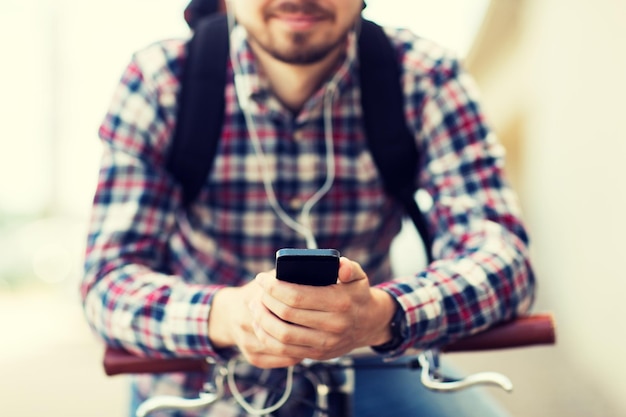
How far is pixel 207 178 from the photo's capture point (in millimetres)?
884

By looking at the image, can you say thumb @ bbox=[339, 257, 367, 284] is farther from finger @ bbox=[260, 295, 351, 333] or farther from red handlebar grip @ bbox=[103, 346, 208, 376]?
red handlebar grip @ bbox=[103, 346, 208, 376]

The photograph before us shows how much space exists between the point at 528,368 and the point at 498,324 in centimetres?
60

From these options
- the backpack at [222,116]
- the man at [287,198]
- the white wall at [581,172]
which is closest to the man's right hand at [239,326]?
the man at [287,198]

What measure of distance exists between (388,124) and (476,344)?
0.33m

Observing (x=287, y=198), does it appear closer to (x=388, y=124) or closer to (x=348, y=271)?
(x=388, y=124)

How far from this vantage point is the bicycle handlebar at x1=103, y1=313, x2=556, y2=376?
70 centimetres

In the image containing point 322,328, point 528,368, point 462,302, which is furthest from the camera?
point 528,368

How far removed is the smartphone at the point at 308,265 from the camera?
486 millimetres

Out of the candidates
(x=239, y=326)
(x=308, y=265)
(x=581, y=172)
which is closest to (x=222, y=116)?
(x=239, y=326)

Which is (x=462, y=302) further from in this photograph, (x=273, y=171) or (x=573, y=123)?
(x=573, y=123)

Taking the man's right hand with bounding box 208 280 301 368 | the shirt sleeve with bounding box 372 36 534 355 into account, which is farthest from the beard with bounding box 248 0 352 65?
the man's right hand with bounding box 208 280 301 368

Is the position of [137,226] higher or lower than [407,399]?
higher

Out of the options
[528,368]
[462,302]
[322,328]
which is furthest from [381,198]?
[528,368]

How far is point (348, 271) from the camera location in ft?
1.90
